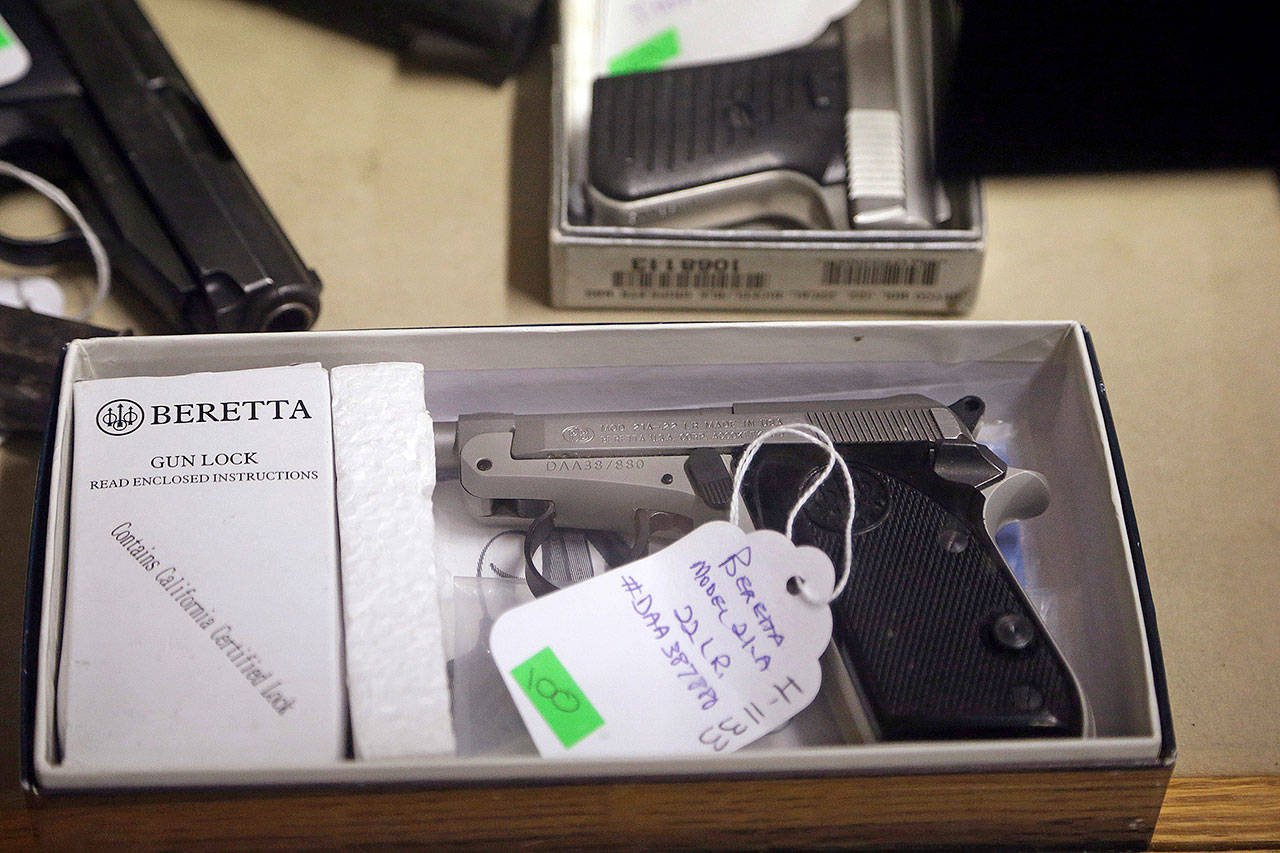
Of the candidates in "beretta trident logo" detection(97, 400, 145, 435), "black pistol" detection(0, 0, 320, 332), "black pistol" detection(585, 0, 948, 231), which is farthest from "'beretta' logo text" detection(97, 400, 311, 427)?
"black pistol" detection(585, 0, 948, 231)

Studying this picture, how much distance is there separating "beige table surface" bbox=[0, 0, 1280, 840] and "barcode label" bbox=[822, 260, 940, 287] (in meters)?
0.07

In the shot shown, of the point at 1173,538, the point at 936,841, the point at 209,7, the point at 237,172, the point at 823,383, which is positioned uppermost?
the point at 209,7

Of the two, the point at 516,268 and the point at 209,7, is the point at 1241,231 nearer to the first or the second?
the point at 516,268

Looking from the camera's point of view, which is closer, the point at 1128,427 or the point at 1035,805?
the point at 1035,805

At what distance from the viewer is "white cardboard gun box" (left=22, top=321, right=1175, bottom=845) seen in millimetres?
448

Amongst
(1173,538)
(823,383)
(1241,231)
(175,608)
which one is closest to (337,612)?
(175,608)

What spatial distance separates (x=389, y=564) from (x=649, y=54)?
0.47 metres

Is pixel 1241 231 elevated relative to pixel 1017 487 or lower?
elevated

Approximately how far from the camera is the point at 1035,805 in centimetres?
48

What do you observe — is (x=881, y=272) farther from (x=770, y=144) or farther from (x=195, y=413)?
(x=195, y=413)

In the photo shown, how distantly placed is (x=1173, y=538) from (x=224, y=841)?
56cm

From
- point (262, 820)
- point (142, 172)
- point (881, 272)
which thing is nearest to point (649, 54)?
point (881, 272)

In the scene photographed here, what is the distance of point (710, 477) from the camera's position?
22.8 inches

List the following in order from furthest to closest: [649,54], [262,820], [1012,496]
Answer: [649,54] → [1012,496] → [262,820]
